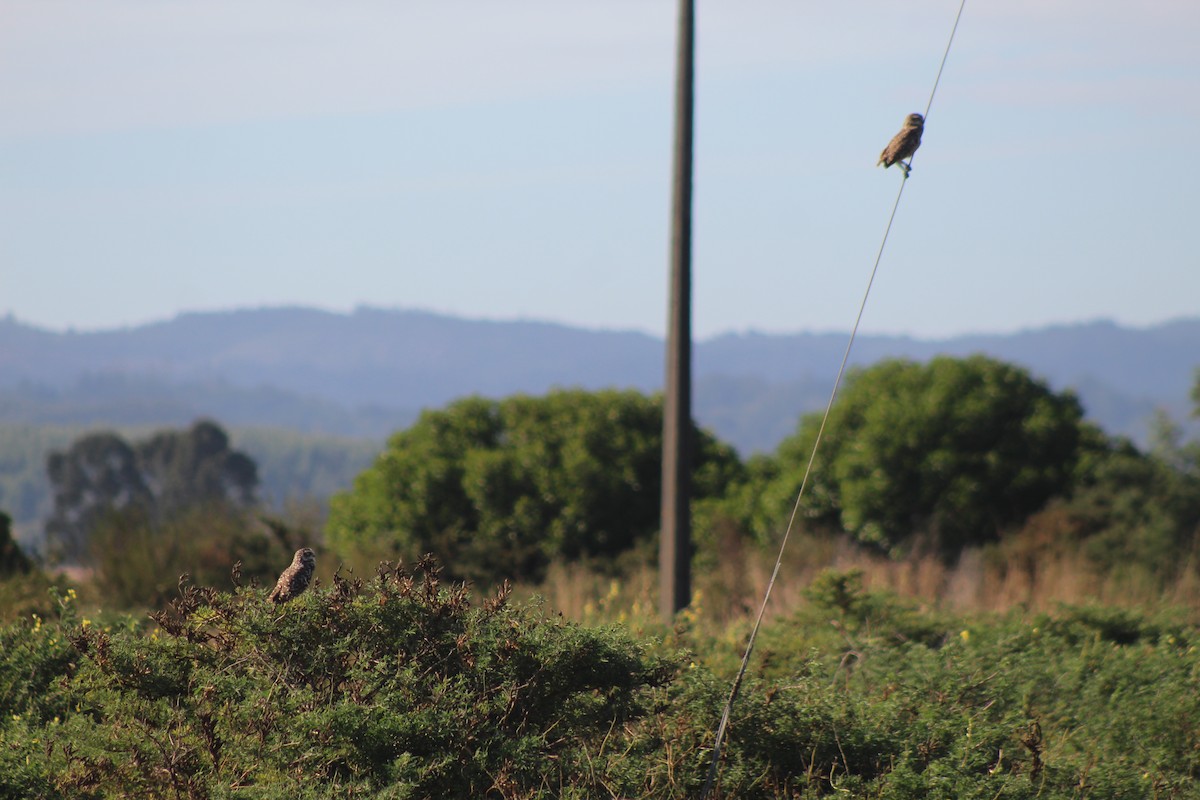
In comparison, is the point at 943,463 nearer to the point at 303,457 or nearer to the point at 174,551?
the point at 174,551

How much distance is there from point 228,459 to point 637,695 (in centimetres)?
7005

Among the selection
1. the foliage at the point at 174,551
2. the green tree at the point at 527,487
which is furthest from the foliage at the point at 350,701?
the green tree at the point at 527,487

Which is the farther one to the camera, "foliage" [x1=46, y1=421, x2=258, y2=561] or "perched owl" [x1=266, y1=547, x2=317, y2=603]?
"foliage" [x1=46, y1=421, x2=258, y2=561]

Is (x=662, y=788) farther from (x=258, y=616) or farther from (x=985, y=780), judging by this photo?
(x=258, y=616)

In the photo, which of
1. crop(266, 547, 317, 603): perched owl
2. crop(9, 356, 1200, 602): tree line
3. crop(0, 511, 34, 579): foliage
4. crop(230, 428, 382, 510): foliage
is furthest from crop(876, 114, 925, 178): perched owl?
crop(230, 428, 382, 510): foliage

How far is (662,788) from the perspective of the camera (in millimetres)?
4215

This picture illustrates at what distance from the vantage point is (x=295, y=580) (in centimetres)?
435

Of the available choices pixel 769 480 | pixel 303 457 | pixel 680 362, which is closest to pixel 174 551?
pixel 680 362

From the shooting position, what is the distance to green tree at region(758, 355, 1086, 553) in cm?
1306

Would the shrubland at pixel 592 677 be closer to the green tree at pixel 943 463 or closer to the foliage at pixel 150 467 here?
the green tree at pixel 943 463

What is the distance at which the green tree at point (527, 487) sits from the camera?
42.6ft

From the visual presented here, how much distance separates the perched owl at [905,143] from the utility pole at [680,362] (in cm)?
404

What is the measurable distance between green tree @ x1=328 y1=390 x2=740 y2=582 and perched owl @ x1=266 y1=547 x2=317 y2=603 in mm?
8022

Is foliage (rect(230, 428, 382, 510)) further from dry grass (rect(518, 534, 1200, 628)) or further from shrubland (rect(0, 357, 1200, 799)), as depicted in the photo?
shrubland (rect(0, 357, 1200, 799))
